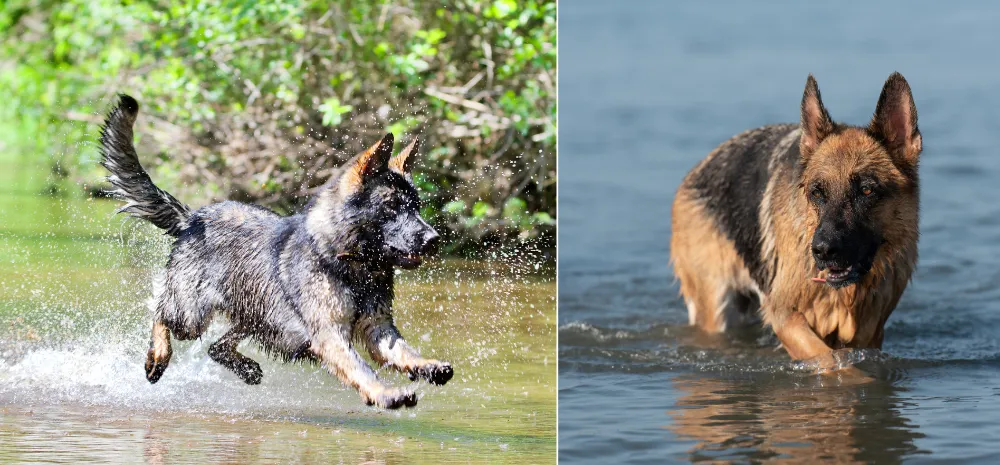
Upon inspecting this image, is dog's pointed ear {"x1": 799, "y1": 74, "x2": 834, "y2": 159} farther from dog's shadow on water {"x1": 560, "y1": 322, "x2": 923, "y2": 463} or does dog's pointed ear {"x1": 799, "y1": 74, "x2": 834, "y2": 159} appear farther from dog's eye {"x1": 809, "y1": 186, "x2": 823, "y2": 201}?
dog's shadow on water {"x1": 560, "y1": 322, "x2": 923, "y2": 463}

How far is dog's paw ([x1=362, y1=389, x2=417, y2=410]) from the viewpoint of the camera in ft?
14.1

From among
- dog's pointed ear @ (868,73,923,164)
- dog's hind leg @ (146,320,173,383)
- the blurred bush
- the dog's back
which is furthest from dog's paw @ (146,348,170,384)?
the blurred bush

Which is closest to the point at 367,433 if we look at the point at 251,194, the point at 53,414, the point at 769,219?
the point at 53,414

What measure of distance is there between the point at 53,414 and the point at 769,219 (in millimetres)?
3144

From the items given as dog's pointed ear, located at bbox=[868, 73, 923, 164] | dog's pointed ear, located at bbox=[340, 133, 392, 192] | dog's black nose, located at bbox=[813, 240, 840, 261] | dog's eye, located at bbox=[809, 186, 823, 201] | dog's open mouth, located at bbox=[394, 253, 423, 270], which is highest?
dog's pointed ear, located at bbox=[868, 73, 923, 164]

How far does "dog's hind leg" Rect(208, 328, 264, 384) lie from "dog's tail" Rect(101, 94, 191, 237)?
1.58 feet

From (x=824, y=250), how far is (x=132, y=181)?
282 centimetres

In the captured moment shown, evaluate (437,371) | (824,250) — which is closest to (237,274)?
(437,371)

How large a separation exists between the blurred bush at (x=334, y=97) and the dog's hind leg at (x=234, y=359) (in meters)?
3.24

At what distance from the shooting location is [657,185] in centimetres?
1033

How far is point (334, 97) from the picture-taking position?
934 centimetres

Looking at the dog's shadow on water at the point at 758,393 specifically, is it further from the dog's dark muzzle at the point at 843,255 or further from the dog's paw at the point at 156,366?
the dog's paw at the point at 156,366

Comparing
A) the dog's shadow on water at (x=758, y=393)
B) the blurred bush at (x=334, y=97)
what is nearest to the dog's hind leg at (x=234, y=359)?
the dog's shadow on water at (x=758, y=393)

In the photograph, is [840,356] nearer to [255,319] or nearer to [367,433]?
[367,433]
